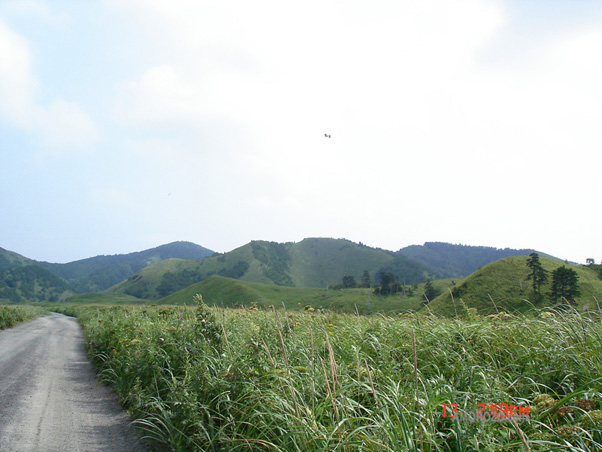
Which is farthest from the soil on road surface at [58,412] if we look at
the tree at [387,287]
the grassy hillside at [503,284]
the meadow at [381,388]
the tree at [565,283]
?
the tree at [387,287]

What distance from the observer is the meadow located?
3080 mm

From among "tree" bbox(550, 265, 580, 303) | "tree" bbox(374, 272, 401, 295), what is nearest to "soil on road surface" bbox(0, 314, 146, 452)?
"tree" bbox(550, 265, 580, 303)

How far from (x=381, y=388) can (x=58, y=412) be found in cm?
623

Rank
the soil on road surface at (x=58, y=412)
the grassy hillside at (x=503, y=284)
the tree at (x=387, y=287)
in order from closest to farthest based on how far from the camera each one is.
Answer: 1. the soil on road surface at (x=58, y=412)
2. the grassy hillside at (x=503, y=284)
3. the tree at (x=387, y=287)

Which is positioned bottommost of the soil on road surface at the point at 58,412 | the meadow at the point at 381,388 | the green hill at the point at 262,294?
the green hill at the point at 262,294

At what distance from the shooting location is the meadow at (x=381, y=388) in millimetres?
3080

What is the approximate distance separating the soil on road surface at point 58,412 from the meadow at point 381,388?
458 mm

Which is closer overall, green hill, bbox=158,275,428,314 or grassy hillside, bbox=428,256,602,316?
grassy hillside, bbox=428,256,602,316

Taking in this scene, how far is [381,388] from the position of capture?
436 centimetres

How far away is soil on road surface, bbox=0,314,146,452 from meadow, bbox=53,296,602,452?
0.46m

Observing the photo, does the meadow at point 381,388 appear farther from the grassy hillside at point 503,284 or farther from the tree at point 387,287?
the tree at point 387,287
